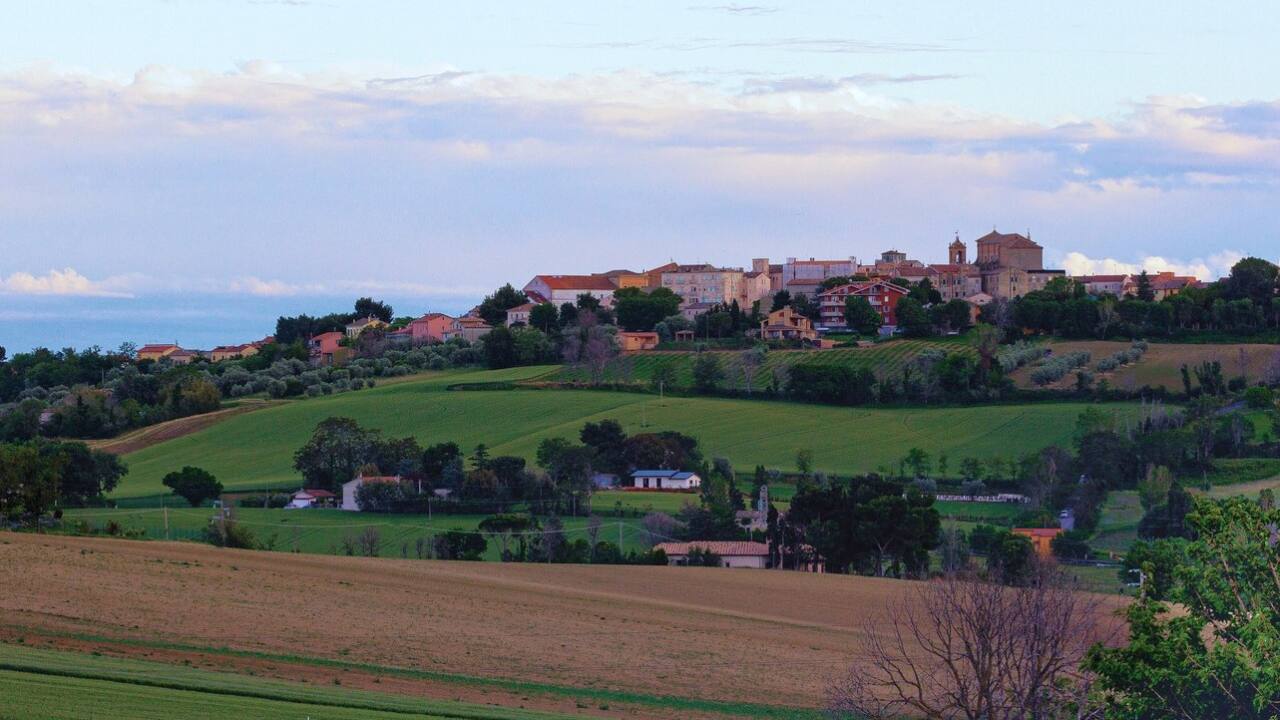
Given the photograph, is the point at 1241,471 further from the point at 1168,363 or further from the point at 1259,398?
the point at 1168,363

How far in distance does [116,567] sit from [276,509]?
33.0 m

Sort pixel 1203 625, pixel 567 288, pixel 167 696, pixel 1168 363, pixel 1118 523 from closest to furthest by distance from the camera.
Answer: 1. pixel 167 696
2. pixel 1203 625
3. pixel 1118 523
4. pixel 1168 363
5. pixel 567 288

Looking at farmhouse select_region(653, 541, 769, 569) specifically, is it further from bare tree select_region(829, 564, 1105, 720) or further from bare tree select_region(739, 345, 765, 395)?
bare tree select_region(739, 345, 765, 395)

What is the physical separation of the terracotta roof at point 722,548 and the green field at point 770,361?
4430 centimetres

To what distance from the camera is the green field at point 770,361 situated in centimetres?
11106

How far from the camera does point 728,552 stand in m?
63.3

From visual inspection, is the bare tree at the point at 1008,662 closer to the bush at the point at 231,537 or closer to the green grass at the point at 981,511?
the bush at the point at 231,537

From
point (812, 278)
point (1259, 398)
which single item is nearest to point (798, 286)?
point (812, 278)

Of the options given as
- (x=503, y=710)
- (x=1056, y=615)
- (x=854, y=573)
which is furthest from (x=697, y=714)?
(x=854, y=573)

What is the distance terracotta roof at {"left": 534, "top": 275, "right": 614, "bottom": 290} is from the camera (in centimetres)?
17025

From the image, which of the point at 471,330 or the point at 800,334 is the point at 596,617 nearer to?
the point at 800,334

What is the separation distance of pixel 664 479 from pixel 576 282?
296 ft

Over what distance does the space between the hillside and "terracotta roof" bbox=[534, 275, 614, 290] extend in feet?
382

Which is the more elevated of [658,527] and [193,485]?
[193,485]
